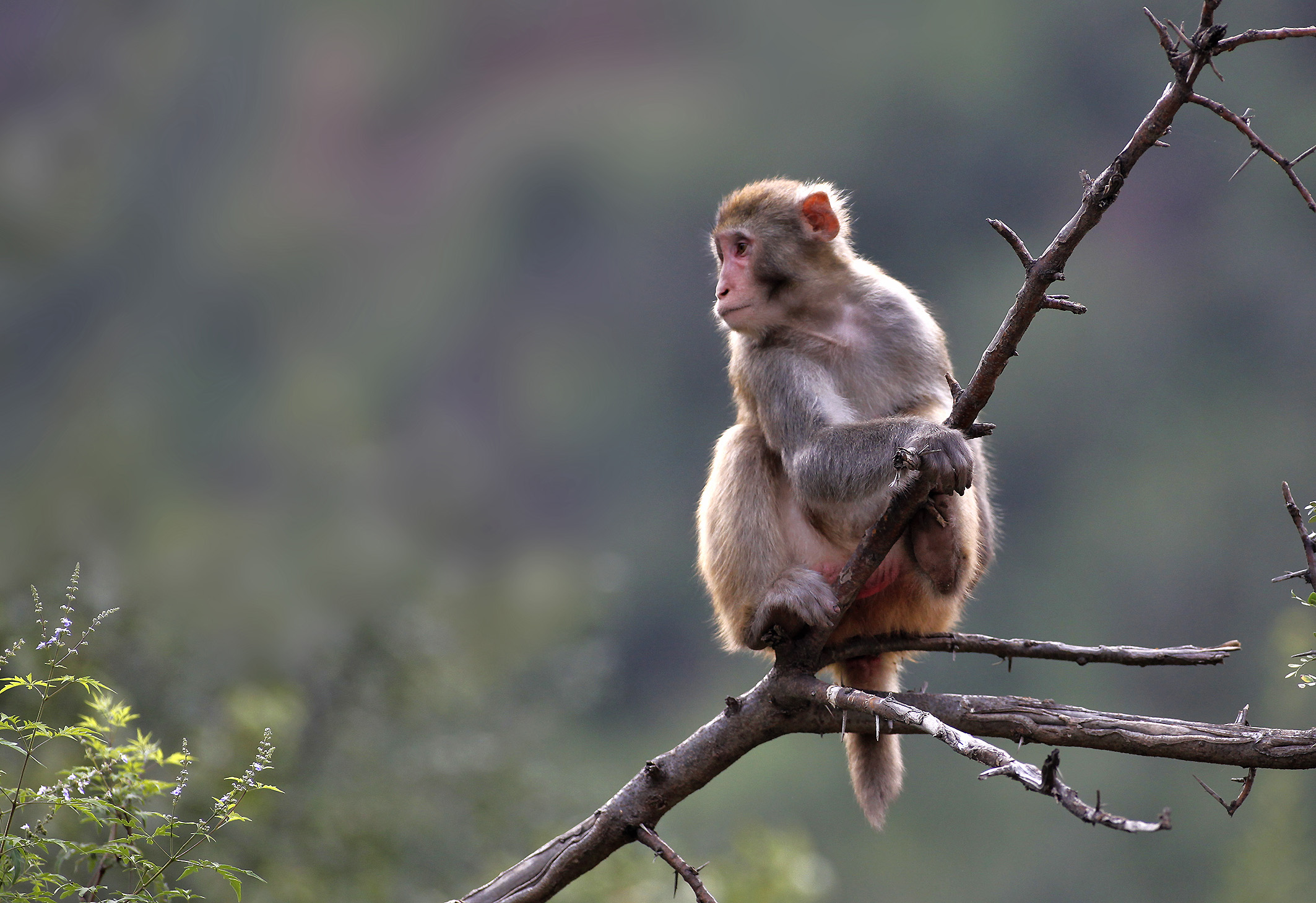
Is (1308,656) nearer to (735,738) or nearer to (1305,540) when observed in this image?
(1305,540)

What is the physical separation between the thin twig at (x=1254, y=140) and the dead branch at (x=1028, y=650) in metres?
0.90

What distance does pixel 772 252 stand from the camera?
12.0 feet

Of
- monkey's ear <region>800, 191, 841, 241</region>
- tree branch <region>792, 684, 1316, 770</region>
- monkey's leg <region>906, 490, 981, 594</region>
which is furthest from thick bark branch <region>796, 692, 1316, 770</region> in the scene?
monkey's ear <region>800, 191, 841, 241</region>

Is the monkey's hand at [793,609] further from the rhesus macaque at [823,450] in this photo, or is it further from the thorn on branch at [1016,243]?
the thorn on branch at [1016,243]

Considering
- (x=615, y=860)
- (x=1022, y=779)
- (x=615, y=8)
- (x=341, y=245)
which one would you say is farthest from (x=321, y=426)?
(x=615, y=8)

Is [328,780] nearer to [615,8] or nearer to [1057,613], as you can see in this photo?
[1057,613]

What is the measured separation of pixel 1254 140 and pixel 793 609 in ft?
4.83

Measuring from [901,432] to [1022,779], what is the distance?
4.85 feet

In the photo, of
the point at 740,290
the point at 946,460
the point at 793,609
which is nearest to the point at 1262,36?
the point at 946,460

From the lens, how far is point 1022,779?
1.71 metres

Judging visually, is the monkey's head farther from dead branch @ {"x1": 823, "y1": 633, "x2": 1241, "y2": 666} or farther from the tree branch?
the tree branch

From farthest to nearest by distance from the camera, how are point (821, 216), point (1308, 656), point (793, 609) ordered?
point (821, 216)
point (793, 609)
point (1308, 656)

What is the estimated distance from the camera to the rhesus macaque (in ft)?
10.3

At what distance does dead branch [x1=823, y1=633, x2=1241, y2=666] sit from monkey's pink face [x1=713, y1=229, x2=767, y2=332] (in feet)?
3.24
